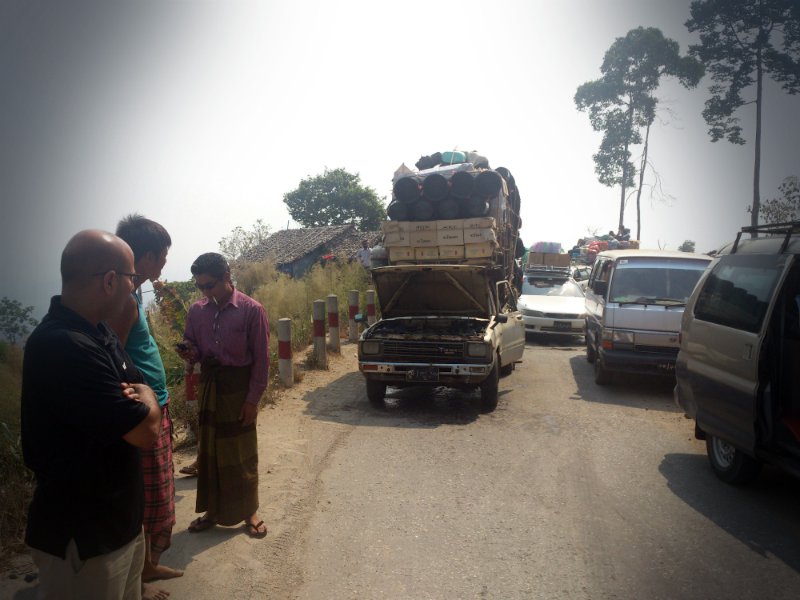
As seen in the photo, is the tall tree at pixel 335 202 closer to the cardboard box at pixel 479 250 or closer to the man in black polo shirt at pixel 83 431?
the cardboard box at pixel 479 250

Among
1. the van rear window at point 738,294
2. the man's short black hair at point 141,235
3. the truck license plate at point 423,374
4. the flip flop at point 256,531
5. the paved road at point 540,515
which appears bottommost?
the paved road at point 540,515

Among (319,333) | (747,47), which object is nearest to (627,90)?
(747,47)

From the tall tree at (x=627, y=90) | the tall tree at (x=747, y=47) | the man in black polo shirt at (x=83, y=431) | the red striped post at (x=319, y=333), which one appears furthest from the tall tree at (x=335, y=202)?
the man in black polo shirt at (x=83, y=431)

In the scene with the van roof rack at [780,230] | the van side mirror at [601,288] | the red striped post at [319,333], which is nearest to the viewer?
the van roof rack at [780,230]

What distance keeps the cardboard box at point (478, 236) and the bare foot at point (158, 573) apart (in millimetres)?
6111

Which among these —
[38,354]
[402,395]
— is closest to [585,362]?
[402,395]

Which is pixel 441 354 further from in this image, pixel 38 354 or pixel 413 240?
pixel 38 354

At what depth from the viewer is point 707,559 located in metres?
3.77

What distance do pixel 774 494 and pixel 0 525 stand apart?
233 inches

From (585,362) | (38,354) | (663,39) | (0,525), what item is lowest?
(585,362)

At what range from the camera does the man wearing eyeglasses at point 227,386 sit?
4.01 meters

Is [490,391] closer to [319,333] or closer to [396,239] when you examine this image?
[396,239]

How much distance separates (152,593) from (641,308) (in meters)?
7.36

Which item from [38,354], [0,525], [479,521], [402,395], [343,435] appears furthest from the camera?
[402,395]
